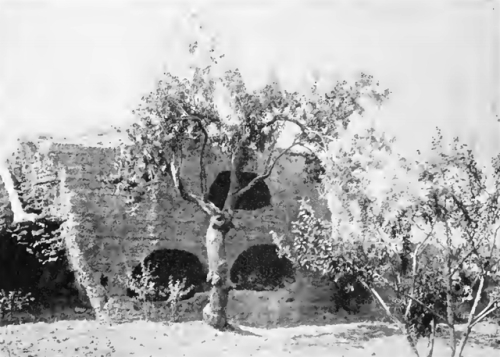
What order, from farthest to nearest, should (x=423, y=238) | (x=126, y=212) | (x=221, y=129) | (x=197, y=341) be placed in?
(x=126, y=212) → (x=221, y=129) → (x=197, y=341) → (x=423, y=238)

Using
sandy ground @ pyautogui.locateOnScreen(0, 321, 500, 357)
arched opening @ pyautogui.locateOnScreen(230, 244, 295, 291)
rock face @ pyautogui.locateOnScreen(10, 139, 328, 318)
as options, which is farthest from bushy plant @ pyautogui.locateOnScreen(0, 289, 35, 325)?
arched opening @ pyautogui.locateOnScreen(230, 244, 295, 291)

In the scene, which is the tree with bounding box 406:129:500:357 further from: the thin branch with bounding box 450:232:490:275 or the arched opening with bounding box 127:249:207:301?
the arched opening with bounding box 127:249:207:301

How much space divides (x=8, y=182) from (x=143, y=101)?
2576 mm

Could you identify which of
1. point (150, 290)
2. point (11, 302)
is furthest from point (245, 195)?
point (11, 302)

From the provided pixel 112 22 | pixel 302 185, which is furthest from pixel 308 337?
pixel 112 22

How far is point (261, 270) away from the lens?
346 inches

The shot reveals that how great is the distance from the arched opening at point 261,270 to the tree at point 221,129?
0.84 m

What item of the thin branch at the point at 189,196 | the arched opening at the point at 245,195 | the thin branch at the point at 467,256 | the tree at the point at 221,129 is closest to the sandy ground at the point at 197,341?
the tree at the point at 221,129

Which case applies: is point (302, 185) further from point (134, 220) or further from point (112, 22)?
point (112, 22)

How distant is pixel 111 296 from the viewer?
7.99 m

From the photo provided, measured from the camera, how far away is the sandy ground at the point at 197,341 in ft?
19.2

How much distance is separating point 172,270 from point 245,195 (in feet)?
5.26

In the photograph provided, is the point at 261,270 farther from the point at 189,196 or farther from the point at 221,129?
the point at 221,129

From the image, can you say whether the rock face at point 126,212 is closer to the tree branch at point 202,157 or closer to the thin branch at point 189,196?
the tree branch at point 202,157
